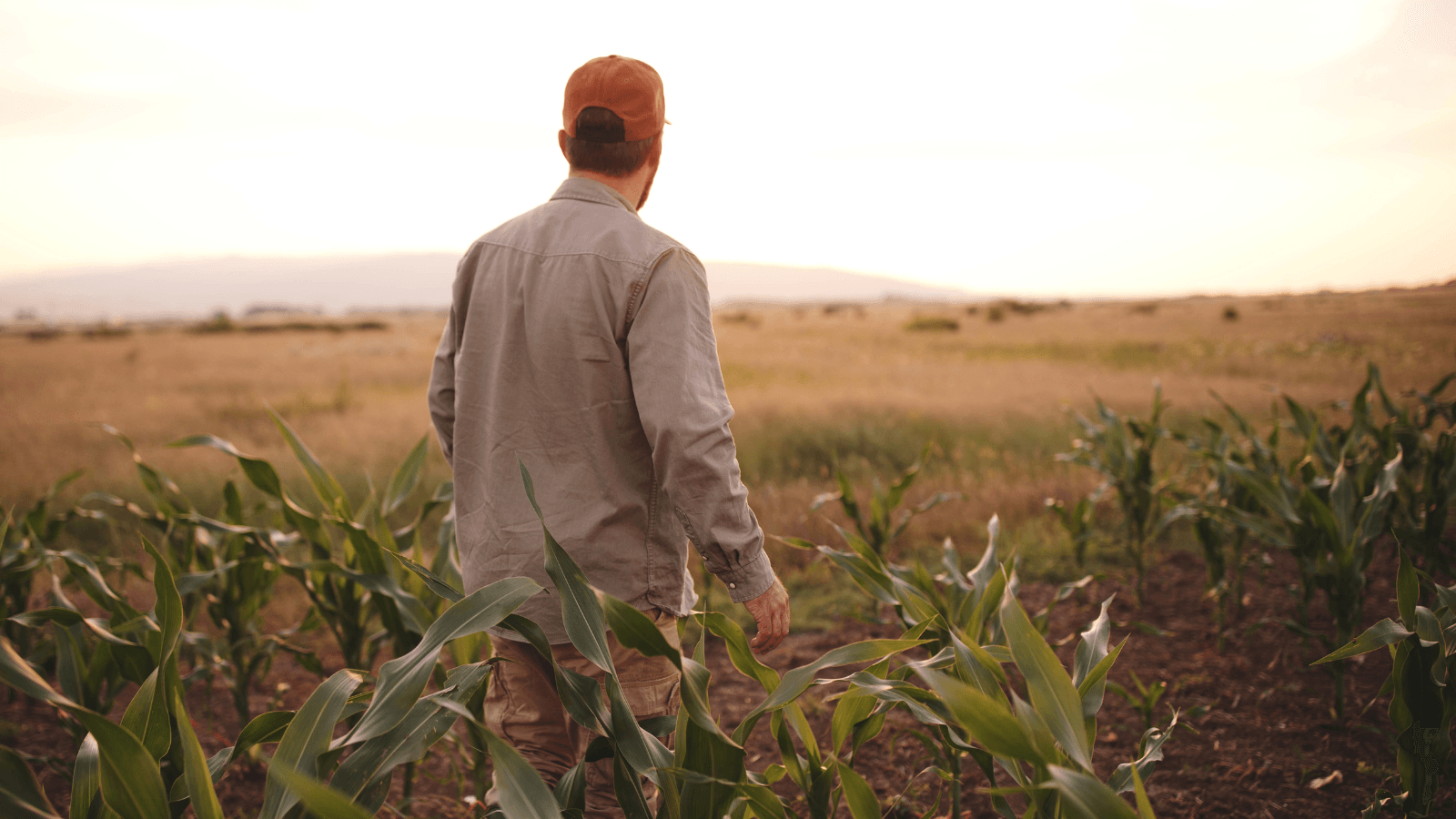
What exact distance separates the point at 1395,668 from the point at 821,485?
4.29m

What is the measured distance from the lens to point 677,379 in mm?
1458

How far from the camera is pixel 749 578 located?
1523mm

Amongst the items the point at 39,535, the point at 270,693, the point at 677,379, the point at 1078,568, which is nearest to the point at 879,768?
the point at 677,379

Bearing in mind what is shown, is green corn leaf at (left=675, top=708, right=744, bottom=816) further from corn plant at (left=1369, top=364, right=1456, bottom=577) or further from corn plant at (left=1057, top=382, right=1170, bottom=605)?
corn plant at (left=1369, top=364, right=1456, bottom=577)

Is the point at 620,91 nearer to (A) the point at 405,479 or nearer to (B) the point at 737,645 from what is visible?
(B) the point at 737,645

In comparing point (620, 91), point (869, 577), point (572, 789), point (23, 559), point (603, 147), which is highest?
point (620, 91)

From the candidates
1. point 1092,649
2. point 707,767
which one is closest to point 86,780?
point 707,767

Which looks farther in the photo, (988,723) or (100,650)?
(100,650)

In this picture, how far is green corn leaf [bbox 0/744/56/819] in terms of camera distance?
96 cm

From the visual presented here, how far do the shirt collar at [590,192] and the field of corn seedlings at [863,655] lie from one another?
863 millimetres

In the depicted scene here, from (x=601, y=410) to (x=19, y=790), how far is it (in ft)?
3.42

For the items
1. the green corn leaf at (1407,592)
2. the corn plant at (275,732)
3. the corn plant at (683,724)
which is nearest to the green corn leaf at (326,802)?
the corn plant at (275,732)

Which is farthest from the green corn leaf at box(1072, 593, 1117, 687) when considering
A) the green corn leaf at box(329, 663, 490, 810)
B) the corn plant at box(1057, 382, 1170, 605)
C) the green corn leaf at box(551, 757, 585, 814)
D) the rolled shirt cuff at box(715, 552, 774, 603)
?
the corn plant at box(1057, 382, 1170, 605)

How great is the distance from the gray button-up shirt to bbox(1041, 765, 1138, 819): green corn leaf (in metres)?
0.74
